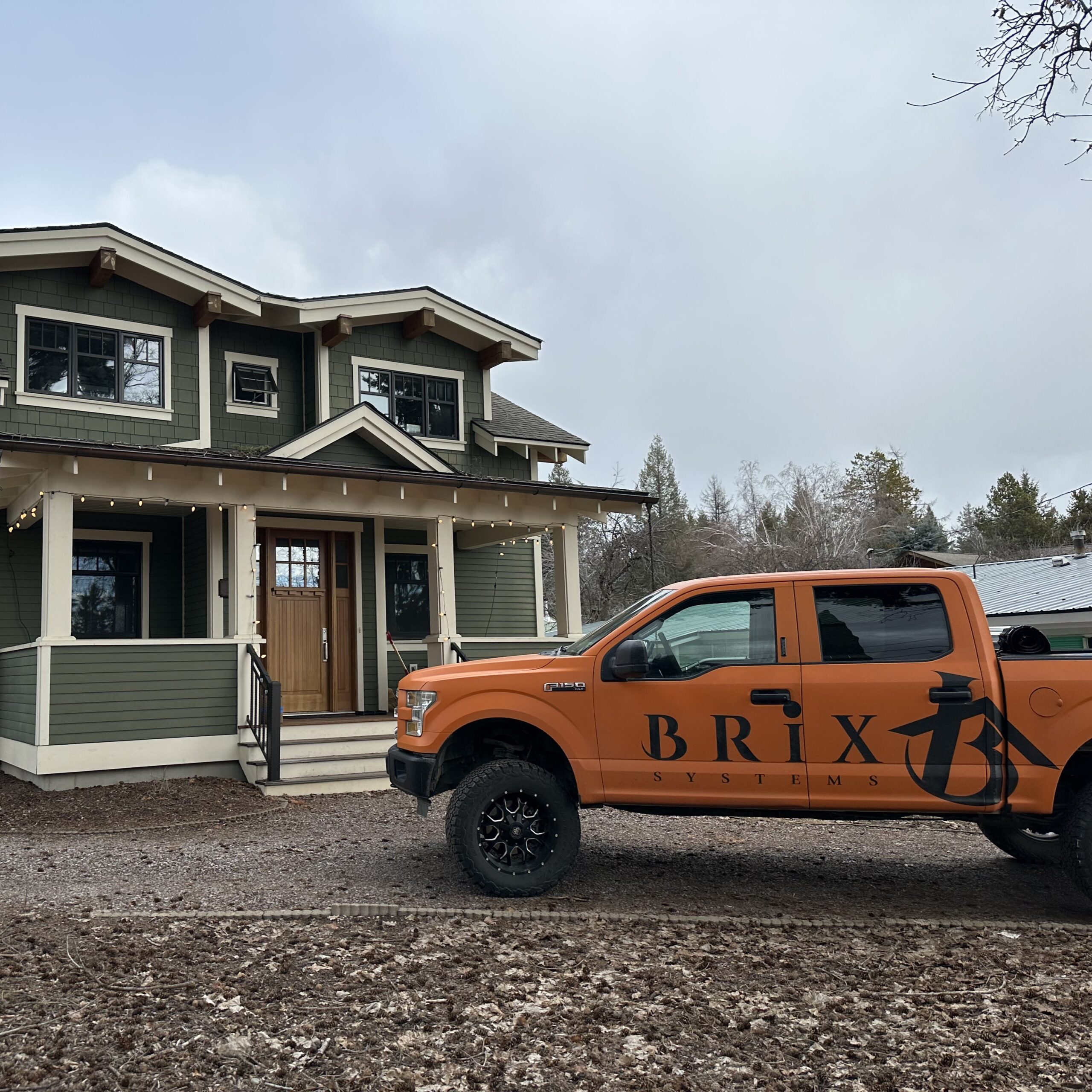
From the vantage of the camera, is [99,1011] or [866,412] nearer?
[99,1011]

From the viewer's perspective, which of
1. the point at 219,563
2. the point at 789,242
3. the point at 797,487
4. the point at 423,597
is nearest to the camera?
the point at 219,563

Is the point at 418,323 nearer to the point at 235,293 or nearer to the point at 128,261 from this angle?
the point at 235,293

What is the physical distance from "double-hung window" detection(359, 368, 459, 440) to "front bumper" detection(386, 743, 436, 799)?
9.18m

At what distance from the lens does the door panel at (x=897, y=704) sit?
5648 millimetres

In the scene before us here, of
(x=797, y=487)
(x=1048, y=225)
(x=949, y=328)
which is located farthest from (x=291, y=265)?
(x=1048, y=225)

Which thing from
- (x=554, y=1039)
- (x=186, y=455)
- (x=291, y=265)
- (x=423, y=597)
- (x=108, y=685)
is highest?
(x=291, y=265)

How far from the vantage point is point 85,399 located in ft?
41.8

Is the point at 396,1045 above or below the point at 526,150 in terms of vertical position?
below

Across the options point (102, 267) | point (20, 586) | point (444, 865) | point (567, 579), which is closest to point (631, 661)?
point (444, 865)

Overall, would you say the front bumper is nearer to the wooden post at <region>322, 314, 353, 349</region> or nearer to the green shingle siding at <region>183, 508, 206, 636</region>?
the green shingle siding at <region>183, 508, 206, 636</region>

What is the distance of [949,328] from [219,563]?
156 feet

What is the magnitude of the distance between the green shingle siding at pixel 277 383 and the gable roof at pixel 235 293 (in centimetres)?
29

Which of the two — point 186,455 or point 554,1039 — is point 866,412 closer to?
point 186,455

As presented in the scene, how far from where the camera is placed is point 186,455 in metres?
10.6
